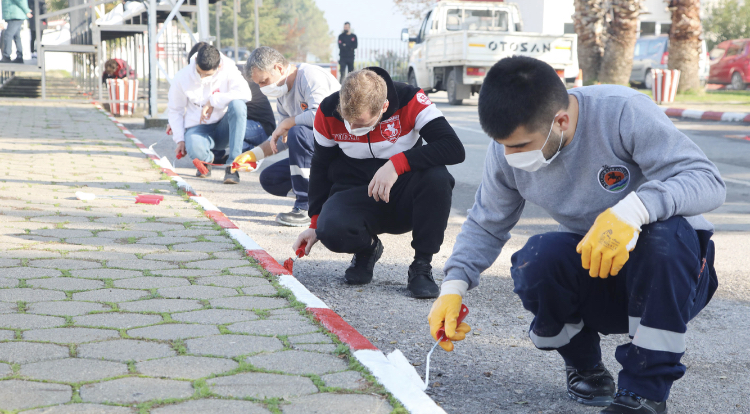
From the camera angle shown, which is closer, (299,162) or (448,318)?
(448,318)

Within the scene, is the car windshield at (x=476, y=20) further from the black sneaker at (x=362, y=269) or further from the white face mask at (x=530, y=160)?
the white face mask at (x=530, y=160)

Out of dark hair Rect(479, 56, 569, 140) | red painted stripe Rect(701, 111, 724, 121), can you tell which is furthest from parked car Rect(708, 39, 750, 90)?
dark hair Rect(479, 56, 569, 140)

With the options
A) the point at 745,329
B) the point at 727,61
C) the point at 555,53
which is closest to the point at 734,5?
the point at 727,61

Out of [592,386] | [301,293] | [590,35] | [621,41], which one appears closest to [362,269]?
[301,293]

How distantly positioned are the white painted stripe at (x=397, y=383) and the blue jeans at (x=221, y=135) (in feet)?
15.1

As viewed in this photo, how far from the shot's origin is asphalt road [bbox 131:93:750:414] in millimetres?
2465

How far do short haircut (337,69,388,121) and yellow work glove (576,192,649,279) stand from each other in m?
1.61

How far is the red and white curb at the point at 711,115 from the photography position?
13.0 meters

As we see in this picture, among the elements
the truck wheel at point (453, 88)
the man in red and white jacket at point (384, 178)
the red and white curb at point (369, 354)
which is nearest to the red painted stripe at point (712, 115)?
the truck wheel at point (453, 88)

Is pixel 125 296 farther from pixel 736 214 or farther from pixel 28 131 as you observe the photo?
pixel 28 131

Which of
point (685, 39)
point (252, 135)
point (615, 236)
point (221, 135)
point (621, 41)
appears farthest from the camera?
point (621, 41)

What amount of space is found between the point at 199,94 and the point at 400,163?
A: 3.94 metres

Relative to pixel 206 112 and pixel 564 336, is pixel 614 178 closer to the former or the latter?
pixel 564 336

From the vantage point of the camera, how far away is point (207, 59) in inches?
265
